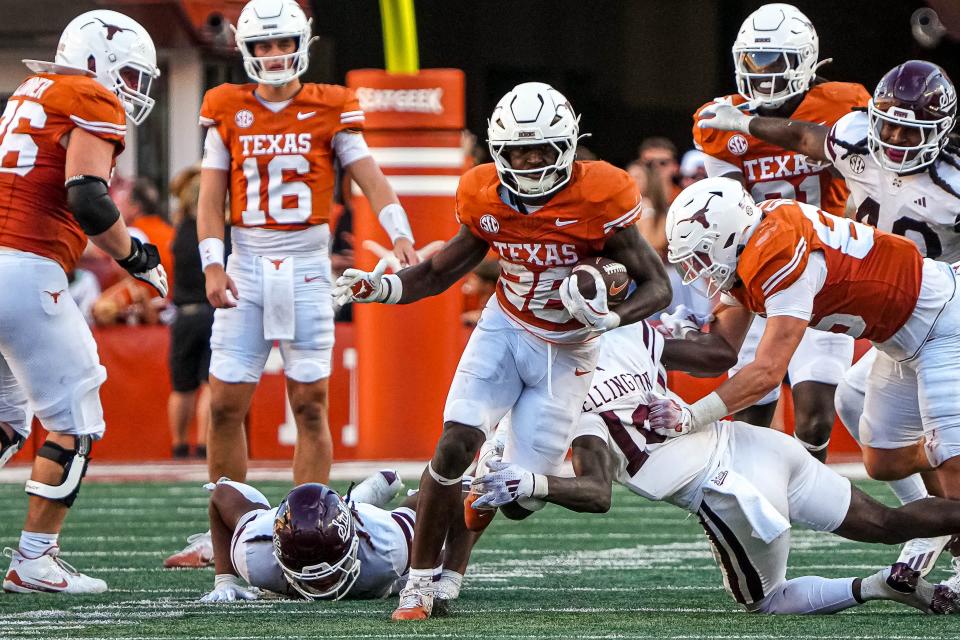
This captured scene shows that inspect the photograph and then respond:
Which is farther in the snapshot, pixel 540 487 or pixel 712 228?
pixel 712 228

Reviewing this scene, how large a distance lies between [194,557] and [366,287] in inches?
66.2

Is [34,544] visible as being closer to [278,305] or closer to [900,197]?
[278,305]

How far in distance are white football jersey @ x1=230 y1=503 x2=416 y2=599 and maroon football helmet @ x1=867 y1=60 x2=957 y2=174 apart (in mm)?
2017

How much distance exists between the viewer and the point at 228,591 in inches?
216

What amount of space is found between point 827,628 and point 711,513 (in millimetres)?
499

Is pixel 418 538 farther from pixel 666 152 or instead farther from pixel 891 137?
pixel 666 152

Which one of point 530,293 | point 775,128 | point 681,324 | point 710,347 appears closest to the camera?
point 530,293

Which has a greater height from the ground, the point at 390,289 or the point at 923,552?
the point at 390,289

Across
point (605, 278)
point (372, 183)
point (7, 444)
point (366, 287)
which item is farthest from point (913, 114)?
point (7, 444)

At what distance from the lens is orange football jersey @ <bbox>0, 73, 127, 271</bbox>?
18.8ft

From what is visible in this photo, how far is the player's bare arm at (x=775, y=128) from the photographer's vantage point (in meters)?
6.20

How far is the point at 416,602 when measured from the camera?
5.02 m

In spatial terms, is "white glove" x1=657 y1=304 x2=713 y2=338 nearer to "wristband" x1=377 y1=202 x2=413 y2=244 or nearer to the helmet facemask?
the helmet facemask

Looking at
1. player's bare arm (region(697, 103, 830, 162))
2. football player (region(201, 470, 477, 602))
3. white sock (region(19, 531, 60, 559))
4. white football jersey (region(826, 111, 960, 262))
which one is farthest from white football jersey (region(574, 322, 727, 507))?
white sock (region(19, 531, 60, 559))
